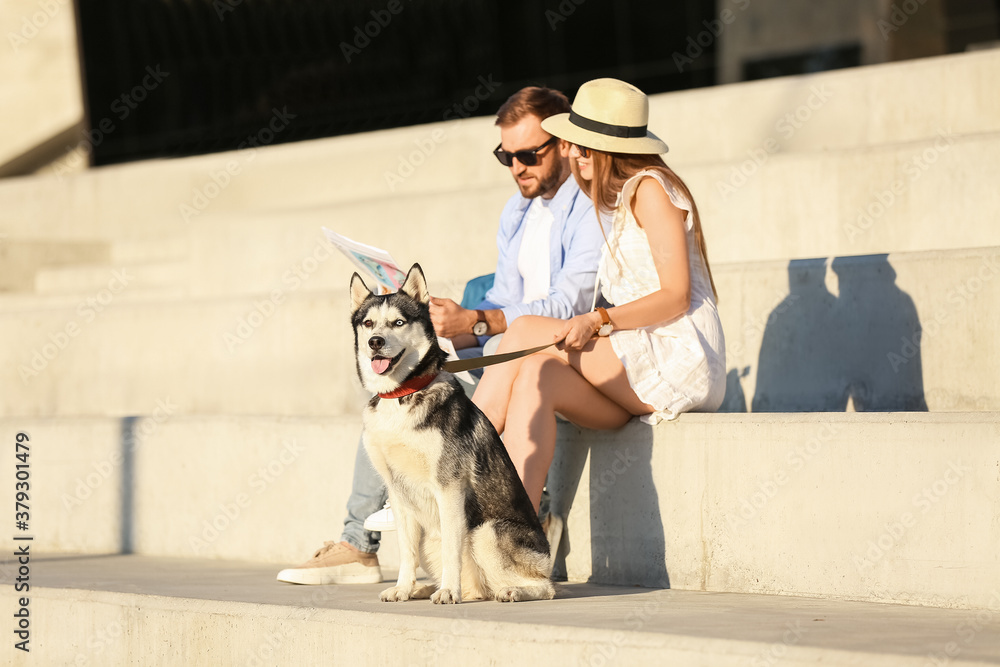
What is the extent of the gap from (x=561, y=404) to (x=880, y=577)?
1141 mm

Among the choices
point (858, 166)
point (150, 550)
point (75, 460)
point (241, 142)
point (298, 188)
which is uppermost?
point (241, 142)

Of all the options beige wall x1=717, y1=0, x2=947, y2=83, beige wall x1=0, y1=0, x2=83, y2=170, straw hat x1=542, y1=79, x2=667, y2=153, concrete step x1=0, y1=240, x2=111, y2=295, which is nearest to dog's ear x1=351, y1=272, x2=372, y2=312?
straw hat x1=542, y1=79, x2=667, y2=153

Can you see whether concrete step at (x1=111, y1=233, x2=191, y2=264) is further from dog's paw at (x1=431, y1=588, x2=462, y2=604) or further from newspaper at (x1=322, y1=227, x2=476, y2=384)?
dog's paw at (x1=431, y1=588, x2=462, y2=604)

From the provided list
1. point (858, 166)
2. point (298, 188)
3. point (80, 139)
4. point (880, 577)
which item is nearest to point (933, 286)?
point (858, 166)

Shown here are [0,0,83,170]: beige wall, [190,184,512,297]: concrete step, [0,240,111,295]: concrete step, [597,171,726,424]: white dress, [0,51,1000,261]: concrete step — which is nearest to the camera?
[597,171,726,424]: white dress

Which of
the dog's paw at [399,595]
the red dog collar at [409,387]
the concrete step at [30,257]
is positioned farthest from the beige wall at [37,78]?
the dog's paw at [399,595]

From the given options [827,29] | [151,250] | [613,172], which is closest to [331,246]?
[151,250]

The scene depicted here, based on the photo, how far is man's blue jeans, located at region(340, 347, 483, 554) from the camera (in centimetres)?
416

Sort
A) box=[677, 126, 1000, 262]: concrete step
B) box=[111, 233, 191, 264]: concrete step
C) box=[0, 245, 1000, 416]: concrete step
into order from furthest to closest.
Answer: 1. box=[111, 233, 191, 264]: concrete step
2. box=[677, 126, 1000, 262]: concrete step
3. box=[0, 245, 1000, 416]: concrete step

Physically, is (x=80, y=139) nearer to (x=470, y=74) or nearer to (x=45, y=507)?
(x=470, y=74)

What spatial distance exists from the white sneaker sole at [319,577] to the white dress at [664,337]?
1.21 metres

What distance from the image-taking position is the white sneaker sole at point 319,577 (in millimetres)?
4105

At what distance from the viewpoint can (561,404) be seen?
150 inches

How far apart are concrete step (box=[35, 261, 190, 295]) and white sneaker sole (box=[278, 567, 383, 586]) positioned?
4.14 m
